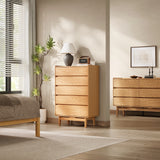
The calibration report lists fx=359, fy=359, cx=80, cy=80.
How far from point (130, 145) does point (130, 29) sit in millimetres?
4556

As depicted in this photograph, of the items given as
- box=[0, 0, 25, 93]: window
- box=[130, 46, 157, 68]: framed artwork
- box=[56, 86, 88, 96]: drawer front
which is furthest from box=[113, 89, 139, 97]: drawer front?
box=[0, 0, 25, 93]: window

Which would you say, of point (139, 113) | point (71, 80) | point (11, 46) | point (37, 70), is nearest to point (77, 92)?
point (71, 80)

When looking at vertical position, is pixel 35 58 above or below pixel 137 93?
above

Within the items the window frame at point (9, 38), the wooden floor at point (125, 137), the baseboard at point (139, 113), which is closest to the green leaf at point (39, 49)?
the window frame at point (9, 38)

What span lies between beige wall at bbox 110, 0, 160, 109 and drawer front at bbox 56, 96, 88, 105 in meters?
2.63

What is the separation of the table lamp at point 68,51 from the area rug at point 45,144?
1.41 metres

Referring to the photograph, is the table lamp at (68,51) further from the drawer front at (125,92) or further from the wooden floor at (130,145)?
the drawer front at (125,92)

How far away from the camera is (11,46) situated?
6.36 m

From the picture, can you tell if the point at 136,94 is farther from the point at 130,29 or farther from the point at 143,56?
the point at 130,29

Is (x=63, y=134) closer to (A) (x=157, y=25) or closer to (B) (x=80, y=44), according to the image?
(B) (x=80, y=44)

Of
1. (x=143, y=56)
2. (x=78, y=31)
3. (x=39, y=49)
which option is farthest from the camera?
(x=143, y=56)

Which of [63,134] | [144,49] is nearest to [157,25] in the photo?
[144,49]

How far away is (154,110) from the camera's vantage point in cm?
757

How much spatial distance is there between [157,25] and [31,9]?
9.37 ft
